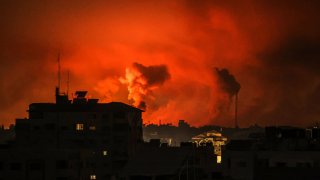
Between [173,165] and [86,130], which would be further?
[86,130]

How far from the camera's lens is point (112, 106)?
4215 inches

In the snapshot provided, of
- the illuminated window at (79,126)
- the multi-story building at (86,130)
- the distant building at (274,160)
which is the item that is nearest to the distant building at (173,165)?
the distant building at (274,160)

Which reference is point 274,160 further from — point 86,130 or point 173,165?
point 86,130

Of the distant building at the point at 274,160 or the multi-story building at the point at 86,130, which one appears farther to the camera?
the multi-story building at the point at 86,130

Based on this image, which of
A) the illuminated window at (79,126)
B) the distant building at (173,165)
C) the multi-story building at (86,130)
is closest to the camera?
the distant building at (173,165)

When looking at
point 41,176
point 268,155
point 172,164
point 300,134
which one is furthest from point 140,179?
point 300,134

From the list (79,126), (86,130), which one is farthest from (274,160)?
(79,126)

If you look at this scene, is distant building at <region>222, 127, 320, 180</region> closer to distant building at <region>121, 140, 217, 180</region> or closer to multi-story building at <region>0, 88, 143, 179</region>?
distant building at <region>121, 140, 217, 180</region>

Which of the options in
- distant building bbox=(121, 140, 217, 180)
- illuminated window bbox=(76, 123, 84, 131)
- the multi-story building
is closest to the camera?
distant building bbox=(121, 140, 217, 180)

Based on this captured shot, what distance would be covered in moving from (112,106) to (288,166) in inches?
1180

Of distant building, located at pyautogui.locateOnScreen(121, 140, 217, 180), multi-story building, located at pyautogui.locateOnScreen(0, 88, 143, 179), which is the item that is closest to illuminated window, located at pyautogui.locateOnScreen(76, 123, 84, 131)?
multi-story building, located at pyautogui.locateOnScreen(0, 88, 143, 179)

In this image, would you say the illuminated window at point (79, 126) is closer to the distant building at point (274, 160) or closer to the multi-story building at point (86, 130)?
the multi-story building at point (86, 130)

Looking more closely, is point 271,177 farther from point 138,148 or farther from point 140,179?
point 138,148

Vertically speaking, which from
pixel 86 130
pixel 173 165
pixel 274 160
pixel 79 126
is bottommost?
pixel 173 165
